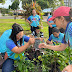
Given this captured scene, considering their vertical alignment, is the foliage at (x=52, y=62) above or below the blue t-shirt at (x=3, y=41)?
below

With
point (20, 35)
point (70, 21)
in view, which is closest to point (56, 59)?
point (20, 35)

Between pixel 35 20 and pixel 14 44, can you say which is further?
pixel 35 20

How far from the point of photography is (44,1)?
23109 millimetres

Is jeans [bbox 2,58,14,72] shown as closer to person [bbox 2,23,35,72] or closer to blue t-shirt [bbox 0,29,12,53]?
person [bbox 2,23,35,72]

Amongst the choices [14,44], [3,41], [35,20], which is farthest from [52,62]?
[35,20]

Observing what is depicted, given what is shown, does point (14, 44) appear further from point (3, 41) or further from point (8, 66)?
point (8, 66)

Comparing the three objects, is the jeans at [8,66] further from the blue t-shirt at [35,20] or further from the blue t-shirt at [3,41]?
the blue t-shirt at [35,20]

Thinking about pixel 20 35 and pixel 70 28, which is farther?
pixel 20 35

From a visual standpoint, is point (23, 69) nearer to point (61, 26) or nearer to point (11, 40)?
point (11, 40)

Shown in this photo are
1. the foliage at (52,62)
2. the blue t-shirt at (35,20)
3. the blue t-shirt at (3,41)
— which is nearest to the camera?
the foliage at (52,62)

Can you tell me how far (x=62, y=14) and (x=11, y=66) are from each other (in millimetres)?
1168

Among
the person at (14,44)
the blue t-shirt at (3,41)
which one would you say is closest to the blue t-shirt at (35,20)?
the person at (14,44)

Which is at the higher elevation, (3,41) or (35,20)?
(35,20)

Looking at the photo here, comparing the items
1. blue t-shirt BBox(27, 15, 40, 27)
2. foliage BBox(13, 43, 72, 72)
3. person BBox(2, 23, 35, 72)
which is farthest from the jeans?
blue t-shirt BBox(27, 15, 40, 27)
